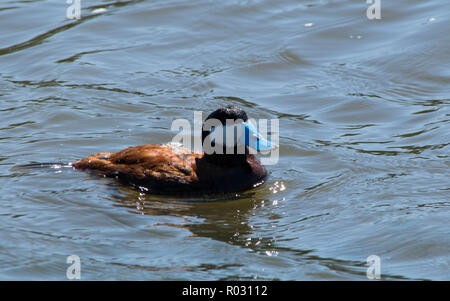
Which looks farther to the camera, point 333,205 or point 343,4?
point 343,4

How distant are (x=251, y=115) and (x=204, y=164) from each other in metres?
2.07

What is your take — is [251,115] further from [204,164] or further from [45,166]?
[45,166]

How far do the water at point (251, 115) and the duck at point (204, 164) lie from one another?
122 millimetres

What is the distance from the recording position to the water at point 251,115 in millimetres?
5977

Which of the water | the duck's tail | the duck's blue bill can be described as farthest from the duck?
the duck's tail

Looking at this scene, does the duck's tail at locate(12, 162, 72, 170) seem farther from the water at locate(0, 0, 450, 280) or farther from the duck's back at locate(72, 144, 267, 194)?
the duck's back at locate(72, 144, 267, 194)

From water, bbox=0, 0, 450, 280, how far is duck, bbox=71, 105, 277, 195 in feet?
0.40

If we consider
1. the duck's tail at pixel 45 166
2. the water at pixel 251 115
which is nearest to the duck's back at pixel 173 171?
the water at pixel 251 115

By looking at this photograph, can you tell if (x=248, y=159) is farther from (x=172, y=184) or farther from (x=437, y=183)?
(x=437, y=183)

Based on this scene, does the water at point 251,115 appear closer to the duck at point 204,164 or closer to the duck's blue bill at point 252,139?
the duck at point 204,164

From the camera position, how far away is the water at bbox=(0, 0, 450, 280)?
19.6 feet

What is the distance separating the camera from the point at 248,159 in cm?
764
